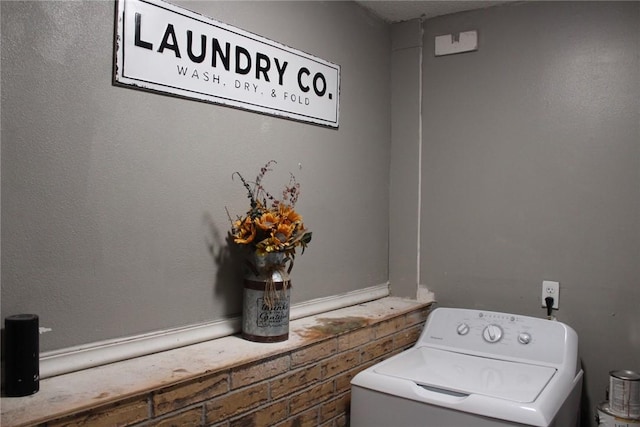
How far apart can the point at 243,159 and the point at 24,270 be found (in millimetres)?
765

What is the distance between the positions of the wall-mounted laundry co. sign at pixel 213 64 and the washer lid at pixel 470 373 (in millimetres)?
998

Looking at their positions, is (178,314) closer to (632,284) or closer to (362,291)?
(362,291)

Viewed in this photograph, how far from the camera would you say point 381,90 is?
2508mm

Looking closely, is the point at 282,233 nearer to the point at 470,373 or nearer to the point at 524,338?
the point at 470,373

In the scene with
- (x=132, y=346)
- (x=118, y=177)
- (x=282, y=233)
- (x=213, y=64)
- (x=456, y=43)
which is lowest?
(x=132, y=346)

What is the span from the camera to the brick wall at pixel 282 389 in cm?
120

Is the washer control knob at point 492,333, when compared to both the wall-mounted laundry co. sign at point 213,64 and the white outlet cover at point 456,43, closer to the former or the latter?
the wall-mounted laundry co. sign at point 213,64

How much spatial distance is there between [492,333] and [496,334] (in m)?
0.02

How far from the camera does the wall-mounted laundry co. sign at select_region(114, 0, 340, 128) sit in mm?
1423

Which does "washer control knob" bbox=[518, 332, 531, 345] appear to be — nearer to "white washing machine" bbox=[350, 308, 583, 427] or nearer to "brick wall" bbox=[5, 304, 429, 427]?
"white washing machine" bbox=[350, 308, 583, 427]

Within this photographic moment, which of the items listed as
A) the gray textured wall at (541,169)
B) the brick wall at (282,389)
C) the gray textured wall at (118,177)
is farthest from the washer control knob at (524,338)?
the gray textured wall at (118,177)

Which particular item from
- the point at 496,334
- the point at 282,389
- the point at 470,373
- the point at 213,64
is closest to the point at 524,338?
the point at 496,334

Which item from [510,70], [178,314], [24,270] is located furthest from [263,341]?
[510,70]

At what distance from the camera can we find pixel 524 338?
78.7 inches
